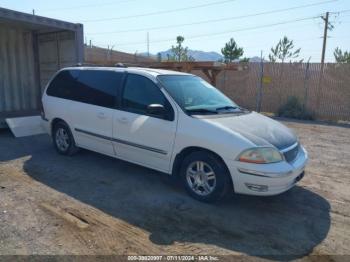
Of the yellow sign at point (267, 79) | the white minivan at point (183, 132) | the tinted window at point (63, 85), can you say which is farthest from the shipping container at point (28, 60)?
the yellow sign at point (267, 79)

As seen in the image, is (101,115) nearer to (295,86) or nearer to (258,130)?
(258,130)

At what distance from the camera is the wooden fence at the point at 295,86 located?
12.9 meters

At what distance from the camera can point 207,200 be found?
4.37m

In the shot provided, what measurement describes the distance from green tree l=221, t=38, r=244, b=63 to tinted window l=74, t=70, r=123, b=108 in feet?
103

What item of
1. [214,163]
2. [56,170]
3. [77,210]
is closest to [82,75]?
[56,170]

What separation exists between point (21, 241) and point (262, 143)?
2.96 meters

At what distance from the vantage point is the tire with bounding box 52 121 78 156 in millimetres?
6332

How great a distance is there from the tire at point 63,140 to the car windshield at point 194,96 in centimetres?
244

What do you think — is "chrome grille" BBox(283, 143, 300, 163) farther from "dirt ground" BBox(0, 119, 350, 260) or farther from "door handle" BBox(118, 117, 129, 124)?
"door handle" BBox(118, 117, 129, 124)

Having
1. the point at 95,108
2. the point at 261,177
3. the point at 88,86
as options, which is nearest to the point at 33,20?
the point at 88,86

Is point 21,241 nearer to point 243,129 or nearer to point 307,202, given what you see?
point 243,129

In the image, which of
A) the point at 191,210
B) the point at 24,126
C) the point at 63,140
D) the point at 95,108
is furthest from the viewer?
the point at 24,126

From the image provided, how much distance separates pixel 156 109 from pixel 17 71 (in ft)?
26.0

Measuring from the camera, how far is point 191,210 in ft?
13.8
